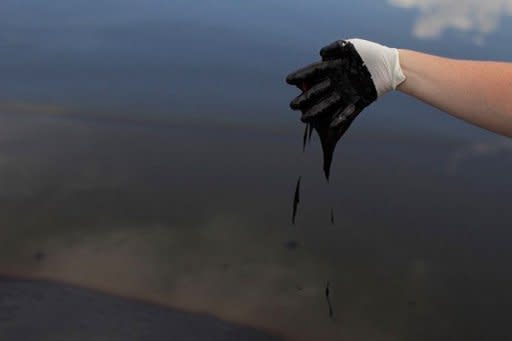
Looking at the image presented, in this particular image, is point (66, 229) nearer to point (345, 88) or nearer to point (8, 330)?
point (8, 330)

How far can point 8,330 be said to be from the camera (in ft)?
13.1

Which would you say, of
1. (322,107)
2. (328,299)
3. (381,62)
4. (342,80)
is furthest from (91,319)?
(381,62)

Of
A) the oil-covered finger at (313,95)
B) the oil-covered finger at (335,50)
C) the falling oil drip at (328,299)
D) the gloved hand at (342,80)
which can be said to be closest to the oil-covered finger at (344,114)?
the gloved hand at (342,80)

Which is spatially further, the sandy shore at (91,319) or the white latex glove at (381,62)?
the sandy shore at (91,319)

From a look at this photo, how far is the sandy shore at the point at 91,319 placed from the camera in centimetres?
402

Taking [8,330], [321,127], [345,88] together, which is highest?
[345,88]

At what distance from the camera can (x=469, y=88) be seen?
2301 mm

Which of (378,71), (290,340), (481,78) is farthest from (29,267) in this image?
(481,78)

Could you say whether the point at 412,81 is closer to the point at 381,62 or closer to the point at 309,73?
the point at 381,62

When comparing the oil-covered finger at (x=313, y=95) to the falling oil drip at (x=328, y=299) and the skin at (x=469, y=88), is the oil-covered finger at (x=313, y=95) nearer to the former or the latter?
the skin at (x=469, y=88)

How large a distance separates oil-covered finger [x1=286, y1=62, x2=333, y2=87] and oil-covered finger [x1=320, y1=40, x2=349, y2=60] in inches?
2.2

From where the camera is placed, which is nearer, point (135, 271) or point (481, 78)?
point (481, 78)

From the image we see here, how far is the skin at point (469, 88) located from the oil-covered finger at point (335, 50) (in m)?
0.33

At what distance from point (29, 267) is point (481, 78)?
4.05m
